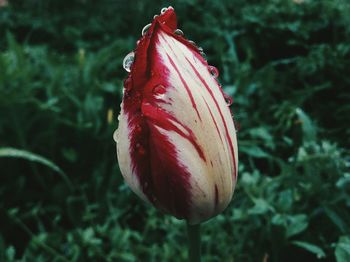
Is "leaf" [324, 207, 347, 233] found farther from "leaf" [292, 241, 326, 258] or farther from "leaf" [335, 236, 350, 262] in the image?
"leaf" [335, 236, 350, 262]

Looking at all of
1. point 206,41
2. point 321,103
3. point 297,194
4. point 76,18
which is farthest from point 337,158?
point 76,18

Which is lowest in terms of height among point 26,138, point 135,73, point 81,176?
point 81,176

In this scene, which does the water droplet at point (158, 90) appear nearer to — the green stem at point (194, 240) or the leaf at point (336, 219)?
the green stem at point (194, 240)

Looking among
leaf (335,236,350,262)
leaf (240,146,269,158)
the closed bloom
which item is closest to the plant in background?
the closed bloom

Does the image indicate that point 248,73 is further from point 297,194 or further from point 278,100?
point 297,194

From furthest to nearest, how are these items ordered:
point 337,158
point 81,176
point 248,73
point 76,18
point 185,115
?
point 76,18 < point 248,73 < point 81,176 < point 337,158 < point 185,115

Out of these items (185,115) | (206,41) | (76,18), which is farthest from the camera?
(76,18)

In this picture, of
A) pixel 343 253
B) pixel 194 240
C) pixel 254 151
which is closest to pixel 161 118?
pixel 194 240

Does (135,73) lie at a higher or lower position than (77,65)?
higher
